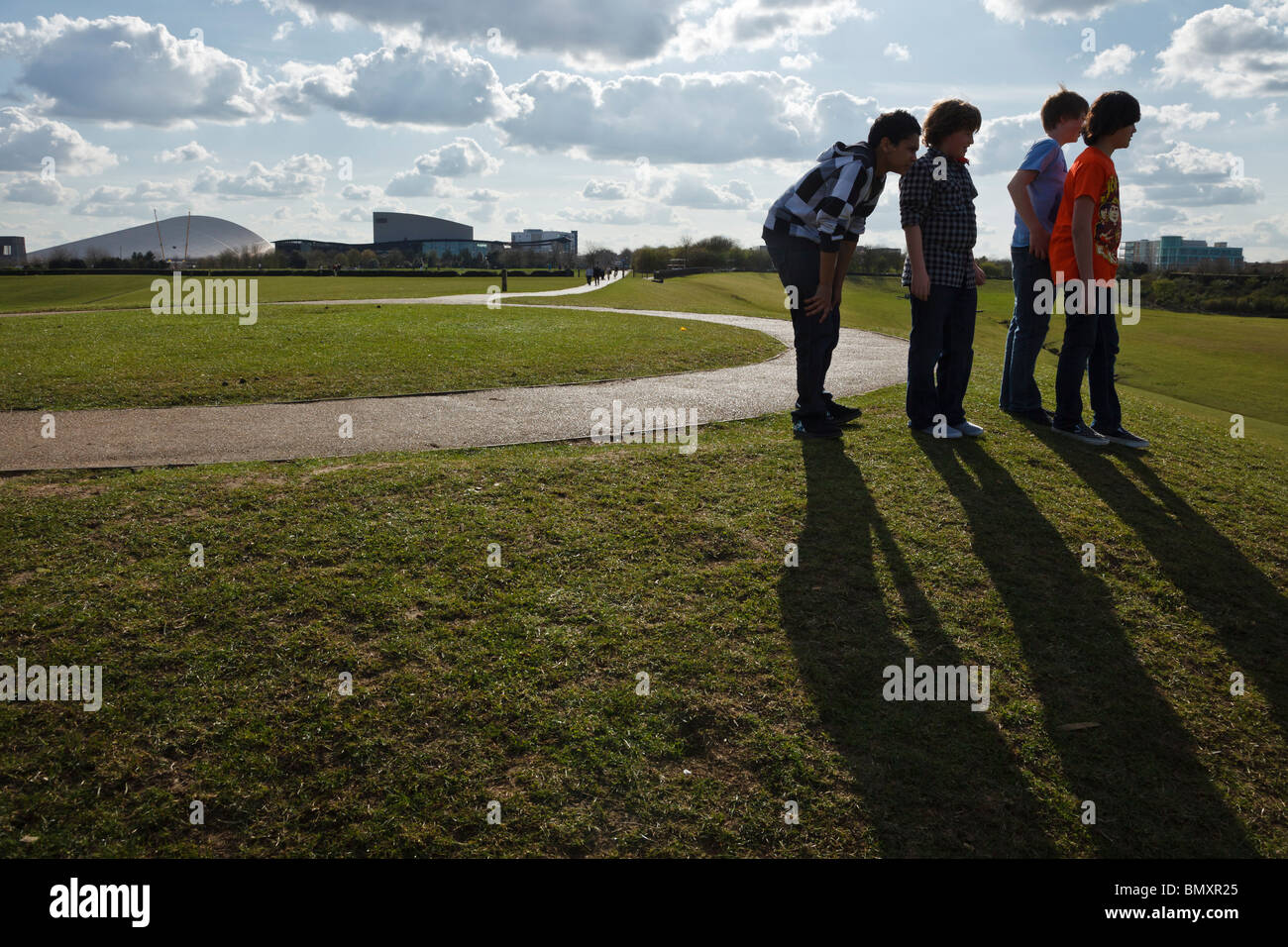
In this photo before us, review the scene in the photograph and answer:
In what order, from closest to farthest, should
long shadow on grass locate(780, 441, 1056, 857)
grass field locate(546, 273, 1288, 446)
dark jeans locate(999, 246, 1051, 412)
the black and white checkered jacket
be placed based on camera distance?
1. long shadow on grass locate(780, 441, 1056, 857)
2. the black and white checkered jacket
3. dark jeans locate(999, 246, 1051, 412)
4. grass field locate(546, 273, 1288, 446)

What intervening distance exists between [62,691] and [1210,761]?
451cm

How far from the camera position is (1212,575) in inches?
185

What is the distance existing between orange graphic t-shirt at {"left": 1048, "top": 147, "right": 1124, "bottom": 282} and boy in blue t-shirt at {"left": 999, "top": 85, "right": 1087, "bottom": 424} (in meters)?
0.21

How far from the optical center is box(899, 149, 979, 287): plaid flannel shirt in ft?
21.9

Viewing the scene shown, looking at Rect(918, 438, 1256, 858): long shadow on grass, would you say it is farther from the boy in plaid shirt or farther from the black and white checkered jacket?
the black and white checkered jacket

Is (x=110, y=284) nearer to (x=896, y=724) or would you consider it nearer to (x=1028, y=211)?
(x=1028, y=211)

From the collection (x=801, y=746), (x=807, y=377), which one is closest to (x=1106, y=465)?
(x=807, y=377)

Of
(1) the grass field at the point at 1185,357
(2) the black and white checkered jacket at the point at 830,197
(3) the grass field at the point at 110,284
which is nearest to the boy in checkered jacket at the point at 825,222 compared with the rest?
(2) the black and white checkered jacket at the point at 830,197

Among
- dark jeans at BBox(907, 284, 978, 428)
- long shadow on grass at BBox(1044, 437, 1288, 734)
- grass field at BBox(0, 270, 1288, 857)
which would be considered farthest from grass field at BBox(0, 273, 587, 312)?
grass field at BBox(0, 270, 1288, 857)

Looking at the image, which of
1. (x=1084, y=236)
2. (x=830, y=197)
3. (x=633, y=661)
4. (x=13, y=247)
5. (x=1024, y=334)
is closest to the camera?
(x=633, y=661)

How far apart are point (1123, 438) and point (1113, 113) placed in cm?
262

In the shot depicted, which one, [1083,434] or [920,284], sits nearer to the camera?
[920,284]

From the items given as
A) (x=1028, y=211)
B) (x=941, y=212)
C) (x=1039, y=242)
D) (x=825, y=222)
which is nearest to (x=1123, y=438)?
(x=1039, y=242)
